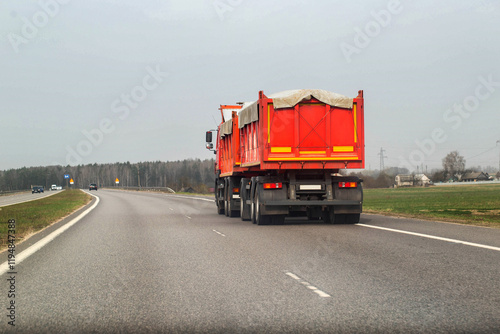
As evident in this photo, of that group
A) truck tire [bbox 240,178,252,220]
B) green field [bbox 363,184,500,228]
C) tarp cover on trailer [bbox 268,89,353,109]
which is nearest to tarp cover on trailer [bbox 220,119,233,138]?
truck tire [bbox 240,178,252,220]

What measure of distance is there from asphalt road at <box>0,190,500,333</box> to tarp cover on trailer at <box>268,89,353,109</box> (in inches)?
186

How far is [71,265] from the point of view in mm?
9539

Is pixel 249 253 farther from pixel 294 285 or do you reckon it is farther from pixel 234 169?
pixel 234 169

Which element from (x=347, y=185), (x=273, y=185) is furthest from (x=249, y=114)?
(x=347, y=185)

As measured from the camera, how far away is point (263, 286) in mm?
7367

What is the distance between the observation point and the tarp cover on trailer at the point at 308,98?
53.7 feet

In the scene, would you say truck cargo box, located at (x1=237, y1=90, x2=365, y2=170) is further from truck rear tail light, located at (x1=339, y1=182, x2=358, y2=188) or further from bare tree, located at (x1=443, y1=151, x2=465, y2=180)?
bare tree, located at (x1=443, y1=151, x2=465, y2=180)

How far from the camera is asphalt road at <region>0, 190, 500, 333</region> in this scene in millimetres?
5574

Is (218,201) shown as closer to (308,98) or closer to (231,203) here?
(231,203)

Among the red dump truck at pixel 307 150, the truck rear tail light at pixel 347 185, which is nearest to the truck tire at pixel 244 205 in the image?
the red dump truck at pixel 307 150

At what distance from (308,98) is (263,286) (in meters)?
9.91

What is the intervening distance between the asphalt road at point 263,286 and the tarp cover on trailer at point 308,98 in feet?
15.5

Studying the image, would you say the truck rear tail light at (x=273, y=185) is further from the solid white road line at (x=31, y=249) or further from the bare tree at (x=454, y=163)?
the bare tree at (x=454, y=163)

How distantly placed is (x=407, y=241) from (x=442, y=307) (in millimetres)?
6261
